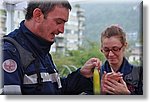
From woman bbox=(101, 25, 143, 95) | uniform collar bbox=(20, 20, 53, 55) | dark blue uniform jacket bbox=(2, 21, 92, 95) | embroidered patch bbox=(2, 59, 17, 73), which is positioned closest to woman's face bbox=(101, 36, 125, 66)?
woman bbox=(101, 25, 143, 95)

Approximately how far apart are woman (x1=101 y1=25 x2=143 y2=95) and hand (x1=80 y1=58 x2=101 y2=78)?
0.15 ft

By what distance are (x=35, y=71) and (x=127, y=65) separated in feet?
1.95

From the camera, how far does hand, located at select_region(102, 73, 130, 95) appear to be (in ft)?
5.91

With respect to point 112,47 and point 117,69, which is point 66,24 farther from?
point 117,69

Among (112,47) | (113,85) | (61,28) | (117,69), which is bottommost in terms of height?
(113,85)

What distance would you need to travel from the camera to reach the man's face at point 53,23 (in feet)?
5.90

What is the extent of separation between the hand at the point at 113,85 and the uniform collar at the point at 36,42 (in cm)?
42

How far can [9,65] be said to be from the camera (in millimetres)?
1776

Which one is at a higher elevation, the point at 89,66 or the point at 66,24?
the point at 66,24

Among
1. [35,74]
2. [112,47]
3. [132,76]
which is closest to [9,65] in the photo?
[35,74]

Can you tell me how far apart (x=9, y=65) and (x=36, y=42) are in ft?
0.74

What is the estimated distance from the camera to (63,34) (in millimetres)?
1817

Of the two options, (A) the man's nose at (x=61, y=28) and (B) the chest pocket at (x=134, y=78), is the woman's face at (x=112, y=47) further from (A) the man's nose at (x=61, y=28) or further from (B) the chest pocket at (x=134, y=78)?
(A) the man's nose at (x=61, y=28)

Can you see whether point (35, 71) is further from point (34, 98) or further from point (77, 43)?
point (77, 43)
